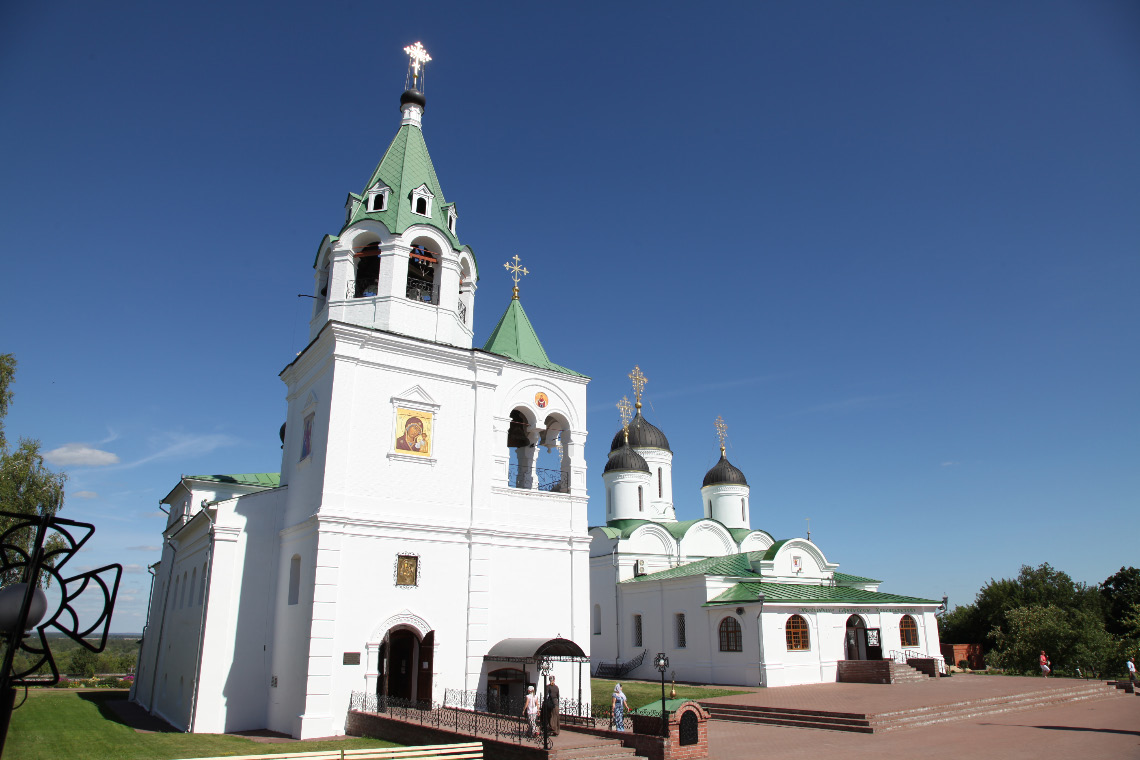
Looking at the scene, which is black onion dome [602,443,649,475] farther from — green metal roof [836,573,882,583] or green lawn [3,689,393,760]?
green lawn [3,689,393,760]

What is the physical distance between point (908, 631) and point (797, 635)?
21.0 feet

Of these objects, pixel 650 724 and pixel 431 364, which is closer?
pixel 650 724

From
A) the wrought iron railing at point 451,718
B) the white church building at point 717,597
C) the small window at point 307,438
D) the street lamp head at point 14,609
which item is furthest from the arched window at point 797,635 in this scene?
the street lamp head at point 14,609

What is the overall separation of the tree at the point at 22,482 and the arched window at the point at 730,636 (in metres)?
24.6

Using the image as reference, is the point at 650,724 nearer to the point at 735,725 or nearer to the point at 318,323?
the point at 735,725

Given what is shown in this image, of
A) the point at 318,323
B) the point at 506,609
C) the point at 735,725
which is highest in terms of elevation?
the point at 318,323

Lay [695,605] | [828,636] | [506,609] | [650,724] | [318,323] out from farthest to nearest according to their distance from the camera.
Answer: [695,605], [828,636], [318,323], [506,609], [650,724]

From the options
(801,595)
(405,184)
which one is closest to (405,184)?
(405,184)

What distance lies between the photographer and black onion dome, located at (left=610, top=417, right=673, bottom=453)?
138 feet

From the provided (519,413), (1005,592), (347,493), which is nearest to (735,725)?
(519,413)

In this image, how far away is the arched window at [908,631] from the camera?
30922mm

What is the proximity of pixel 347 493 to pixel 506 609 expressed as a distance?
16.7 feet

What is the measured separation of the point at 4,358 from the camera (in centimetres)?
2536

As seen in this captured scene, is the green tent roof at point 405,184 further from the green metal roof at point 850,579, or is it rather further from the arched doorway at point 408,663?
the green metal roof at point 850,579
